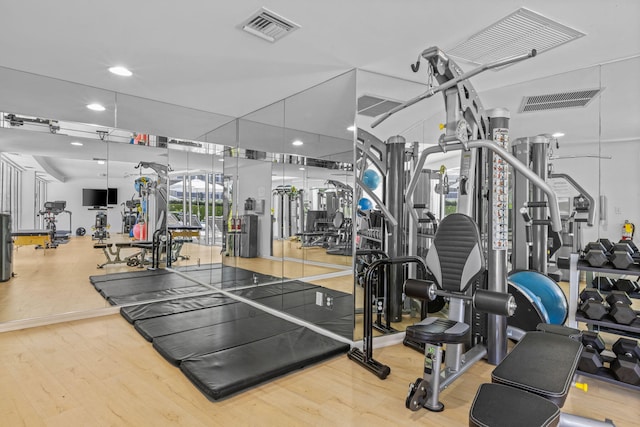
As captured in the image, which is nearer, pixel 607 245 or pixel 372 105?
pixel 607 245

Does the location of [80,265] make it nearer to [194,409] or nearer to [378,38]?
[194,409]

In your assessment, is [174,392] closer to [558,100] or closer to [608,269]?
[608,269]

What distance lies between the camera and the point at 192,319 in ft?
12.1

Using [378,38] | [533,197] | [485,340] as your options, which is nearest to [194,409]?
[485,340]

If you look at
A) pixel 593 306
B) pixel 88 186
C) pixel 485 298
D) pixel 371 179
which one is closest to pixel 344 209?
pixel 371 179

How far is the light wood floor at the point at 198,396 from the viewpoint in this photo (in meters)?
2.02

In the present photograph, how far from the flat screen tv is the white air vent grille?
4.96 m

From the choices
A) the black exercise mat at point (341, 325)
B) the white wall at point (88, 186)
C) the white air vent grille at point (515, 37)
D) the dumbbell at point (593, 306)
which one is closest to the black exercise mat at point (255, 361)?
the black exercise mat at point (341, 325)

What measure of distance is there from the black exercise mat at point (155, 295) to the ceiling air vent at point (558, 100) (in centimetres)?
461

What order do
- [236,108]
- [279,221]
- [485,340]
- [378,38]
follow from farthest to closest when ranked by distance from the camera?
[236,108] → [279,221] → [485,340] → [378,38]

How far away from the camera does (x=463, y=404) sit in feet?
7.29

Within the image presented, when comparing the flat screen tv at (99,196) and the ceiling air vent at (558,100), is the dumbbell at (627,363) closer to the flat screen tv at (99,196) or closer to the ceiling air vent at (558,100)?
the ceiling air vent at (558,100)

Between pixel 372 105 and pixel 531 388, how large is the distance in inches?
102

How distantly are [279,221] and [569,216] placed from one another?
303 cm
